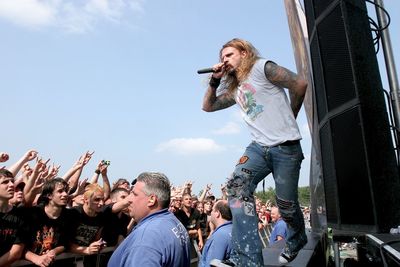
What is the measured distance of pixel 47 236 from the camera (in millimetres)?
4633

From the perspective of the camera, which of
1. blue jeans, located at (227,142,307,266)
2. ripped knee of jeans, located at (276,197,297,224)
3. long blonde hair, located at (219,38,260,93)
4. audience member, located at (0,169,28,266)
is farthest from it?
audience member, located at (0,169,28,266)

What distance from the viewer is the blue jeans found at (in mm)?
2652

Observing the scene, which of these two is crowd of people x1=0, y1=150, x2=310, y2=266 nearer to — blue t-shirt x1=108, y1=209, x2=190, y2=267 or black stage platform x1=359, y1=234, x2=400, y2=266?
blue t-shirt x1=108, y1=209, x2=190, y2=267

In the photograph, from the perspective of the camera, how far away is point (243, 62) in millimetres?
2918

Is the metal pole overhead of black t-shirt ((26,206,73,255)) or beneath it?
overhead

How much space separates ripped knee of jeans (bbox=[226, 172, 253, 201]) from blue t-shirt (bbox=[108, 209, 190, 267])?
Result: 44 centimetres

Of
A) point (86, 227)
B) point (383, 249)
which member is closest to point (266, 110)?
point (383, 249)

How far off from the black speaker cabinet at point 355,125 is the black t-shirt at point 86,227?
10.6 ft

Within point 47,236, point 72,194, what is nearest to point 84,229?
point 47,236

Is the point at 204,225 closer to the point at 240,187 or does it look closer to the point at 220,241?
the point at 220,241

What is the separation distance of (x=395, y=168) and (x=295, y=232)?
0.95m

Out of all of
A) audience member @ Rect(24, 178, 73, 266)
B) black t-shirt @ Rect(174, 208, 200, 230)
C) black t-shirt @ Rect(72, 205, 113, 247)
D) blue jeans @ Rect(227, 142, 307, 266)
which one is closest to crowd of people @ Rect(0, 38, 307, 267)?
blue jeans @ Rect(227, 142, 307, 266)

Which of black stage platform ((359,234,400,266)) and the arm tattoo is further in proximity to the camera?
the arm tattoo

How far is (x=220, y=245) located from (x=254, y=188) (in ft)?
4.40
